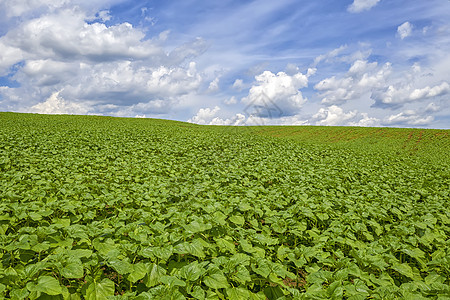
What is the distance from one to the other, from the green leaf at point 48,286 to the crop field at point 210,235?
0.01 meters

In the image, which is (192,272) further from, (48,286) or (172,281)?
(48,286)

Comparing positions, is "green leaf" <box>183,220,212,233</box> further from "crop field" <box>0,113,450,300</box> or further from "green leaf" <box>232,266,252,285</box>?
"green leaf" <box>232,266,252,285</box>

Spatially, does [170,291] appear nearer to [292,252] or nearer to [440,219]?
[292,252]

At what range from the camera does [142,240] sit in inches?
157

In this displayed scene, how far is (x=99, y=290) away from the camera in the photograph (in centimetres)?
309

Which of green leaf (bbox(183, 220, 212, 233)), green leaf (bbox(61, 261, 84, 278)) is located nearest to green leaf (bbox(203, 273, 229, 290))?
green leaf (bbox(183, 220, 212, 233))

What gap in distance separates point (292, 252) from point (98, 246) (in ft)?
10.5

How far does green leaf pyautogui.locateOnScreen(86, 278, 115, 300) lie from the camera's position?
3016 mm

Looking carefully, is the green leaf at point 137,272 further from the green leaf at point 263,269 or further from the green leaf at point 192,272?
the green leaf at point 263,269

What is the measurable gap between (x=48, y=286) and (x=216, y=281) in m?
1.89

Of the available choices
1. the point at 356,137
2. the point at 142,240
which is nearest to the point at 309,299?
the point at 142,240

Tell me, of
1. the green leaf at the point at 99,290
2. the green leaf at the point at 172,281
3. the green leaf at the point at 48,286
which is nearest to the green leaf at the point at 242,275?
the green leaf at the point at 172,281

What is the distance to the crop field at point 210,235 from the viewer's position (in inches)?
123

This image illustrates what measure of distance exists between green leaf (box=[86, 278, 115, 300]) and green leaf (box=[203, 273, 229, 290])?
1254 millimetres
